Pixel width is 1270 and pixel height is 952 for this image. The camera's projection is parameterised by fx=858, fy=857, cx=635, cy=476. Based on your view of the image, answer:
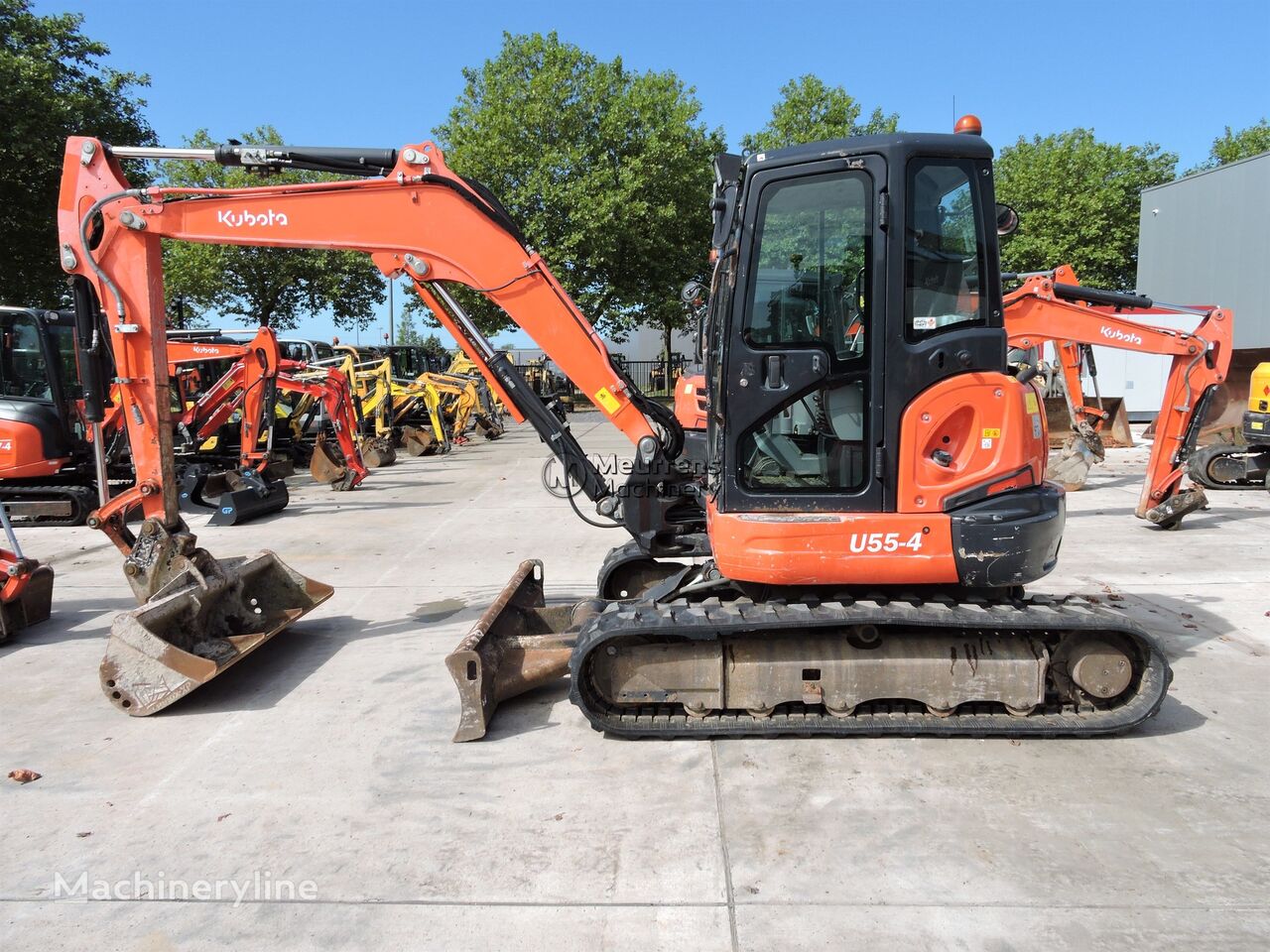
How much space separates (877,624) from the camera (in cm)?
436

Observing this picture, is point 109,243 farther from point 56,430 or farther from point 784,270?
point 56,430

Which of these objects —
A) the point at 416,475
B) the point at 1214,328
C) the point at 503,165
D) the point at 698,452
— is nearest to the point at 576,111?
the point at 503,165

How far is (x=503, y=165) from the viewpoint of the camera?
28.0 meters

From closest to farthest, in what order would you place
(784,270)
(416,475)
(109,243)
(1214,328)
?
1. (784,270)
2. (109,243)
3. (1214,328)
4. (416,475)

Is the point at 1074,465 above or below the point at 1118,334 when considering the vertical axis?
below

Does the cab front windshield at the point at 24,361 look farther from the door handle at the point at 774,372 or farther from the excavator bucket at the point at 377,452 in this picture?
the door handle at the point at 774,372

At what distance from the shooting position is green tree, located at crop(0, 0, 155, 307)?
17.8m

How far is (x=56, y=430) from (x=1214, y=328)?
46.7 ft

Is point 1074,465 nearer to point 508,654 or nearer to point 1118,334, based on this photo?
point 1118,334

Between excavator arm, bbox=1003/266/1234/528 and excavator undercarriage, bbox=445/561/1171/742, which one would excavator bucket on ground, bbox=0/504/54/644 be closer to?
excavator undercarriage, bbox=445/561/1171/742

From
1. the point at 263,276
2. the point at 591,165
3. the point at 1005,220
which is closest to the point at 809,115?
the point at 591,165

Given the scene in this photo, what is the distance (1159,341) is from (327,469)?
12.2 meters

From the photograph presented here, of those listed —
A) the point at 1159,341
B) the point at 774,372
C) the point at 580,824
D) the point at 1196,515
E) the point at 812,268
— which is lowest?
the point at 580,824

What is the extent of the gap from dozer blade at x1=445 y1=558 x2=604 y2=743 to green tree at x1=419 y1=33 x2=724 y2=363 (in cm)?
2130
